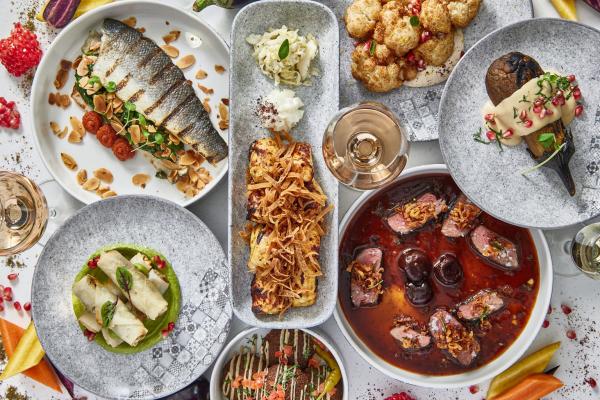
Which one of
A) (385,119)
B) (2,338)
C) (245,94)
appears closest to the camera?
(385,119)

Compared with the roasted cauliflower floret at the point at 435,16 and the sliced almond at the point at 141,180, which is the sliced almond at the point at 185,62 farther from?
the roasted cauliflower floret at the point at 435,16

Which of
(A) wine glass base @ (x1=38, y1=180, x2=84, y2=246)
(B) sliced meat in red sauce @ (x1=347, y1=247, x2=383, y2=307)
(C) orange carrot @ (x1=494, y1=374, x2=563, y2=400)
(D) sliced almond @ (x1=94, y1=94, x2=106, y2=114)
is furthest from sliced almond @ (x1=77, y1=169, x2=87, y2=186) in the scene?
(C) orange carrot @ (x1=494, y1=374, x2=563, y2=400)

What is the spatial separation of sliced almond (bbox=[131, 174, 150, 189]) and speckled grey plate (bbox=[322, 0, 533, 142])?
4.31 ft

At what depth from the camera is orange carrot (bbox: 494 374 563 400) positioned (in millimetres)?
3819

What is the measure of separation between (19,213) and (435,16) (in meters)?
2.65

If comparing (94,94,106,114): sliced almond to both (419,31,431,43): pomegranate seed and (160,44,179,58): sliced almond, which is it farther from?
(419,31,431,43): pomegranate seed

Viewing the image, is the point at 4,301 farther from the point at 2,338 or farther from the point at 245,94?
the point at 245,94

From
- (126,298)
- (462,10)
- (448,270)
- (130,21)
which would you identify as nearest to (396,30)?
(462,10)

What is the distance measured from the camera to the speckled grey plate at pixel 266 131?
360cm

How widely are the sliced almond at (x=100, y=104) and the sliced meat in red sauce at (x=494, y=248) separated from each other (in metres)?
2.37

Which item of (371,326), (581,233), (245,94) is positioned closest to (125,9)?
(245,94)

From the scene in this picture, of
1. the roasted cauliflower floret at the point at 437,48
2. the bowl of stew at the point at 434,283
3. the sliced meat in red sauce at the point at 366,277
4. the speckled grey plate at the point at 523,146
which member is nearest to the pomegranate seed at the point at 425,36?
the roasted cauliflower floret at the point at 437,48

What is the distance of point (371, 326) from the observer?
3.91m

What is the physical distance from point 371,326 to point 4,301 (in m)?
2.39
